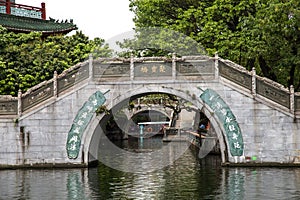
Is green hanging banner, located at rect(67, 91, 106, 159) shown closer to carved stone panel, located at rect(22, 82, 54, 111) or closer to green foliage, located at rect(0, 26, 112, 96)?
carved stone panel, located at rect(22, 82, 54, 111)

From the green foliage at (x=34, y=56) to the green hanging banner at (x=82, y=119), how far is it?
477 cm

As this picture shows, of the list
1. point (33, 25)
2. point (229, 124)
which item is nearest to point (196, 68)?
point (229, 124)

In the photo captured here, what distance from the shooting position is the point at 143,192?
1312cm

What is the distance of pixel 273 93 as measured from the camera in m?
16.8

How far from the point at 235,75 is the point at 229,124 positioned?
1.59 meters

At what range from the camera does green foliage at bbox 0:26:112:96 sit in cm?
2127

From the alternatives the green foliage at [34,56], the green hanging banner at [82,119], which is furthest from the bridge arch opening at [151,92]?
the green foliage at [34,56]

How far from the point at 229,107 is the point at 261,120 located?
3.58ft

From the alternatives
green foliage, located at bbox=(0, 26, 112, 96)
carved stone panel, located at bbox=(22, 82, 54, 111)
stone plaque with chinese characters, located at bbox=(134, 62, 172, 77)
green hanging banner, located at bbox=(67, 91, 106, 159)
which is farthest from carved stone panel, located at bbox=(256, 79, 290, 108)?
green foliage, located at bbox=(0, 26, 112, 96)

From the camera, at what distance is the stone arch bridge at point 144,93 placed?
1670 centimetres

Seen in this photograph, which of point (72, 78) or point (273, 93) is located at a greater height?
point (72, 78)

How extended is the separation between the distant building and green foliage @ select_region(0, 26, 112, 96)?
4.38 meters

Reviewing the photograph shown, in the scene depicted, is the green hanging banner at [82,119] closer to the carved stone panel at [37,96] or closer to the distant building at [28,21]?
the carved stone panel at [37,96]

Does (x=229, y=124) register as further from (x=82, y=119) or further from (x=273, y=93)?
(x=82, y=119)
